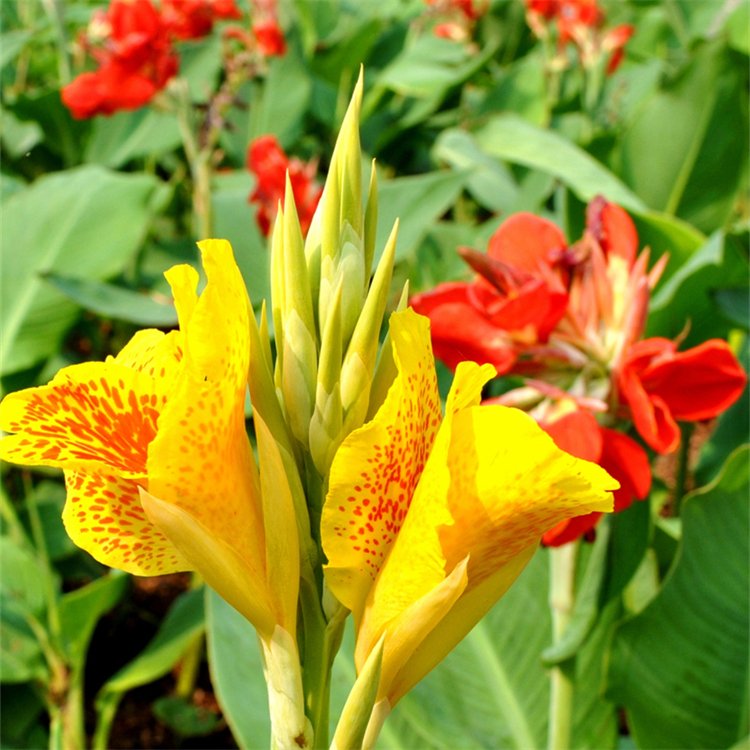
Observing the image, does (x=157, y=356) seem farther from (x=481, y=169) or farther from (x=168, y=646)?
(x=481, y=169)

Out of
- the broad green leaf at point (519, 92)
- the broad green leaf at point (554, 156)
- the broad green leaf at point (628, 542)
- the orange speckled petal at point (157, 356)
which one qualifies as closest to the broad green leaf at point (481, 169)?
the broad green leaf at point (554, 156)

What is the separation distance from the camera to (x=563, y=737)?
1.03 meters

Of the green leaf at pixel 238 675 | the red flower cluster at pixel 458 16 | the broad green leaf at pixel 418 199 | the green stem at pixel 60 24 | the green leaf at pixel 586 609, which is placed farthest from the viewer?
the red flower cluster at pixel 458 16

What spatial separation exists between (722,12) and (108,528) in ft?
10.0

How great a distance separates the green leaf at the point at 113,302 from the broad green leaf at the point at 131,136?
38.0 inches

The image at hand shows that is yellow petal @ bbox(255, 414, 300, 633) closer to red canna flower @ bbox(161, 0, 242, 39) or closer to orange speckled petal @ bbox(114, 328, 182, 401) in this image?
orange speckled petal @ bbox(114, 328, 182, 401)

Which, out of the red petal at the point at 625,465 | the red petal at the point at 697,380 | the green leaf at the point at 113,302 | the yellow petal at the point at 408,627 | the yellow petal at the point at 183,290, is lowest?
the green leaf at the point at 113,302

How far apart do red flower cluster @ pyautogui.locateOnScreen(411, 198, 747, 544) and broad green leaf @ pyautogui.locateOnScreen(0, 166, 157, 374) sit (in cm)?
94

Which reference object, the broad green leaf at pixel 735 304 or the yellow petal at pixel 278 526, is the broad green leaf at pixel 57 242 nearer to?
the broad green leaf at pixel 735 304

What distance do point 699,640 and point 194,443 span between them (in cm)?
81

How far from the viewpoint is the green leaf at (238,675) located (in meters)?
1.11

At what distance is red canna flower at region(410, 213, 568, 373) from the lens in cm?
84

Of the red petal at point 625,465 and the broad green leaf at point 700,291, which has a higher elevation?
the red petal at point 625,465

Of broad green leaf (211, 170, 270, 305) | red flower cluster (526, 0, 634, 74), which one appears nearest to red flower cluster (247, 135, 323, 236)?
broad green leaf (211, 170, 270, 305)
